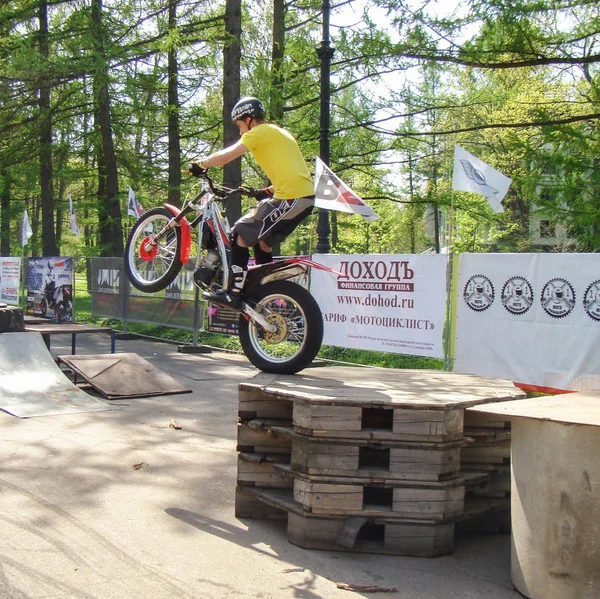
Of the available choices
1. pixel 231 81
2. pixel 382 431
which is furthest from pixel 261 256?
pixel 231 81

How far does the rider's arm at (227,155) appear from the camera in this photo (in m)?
5.26

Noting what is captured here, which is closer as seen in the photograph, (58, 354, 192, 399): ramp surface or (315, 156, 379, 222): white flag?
(58, 354, 192, 399): ramp surface

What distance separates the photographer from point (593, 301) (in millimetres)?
8188

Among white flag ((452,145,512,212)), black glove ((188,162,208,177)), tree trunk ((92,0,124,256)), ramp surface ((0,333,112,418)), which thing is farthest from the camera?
tree trunk ((92,0,124,256))

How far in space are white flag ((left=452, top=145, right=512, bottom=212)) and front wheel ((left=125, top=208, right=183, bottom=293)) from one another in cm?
585

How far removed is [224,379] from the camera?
10852 mm

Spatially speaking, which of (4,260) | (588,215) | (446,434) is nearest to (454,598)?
(446,434)

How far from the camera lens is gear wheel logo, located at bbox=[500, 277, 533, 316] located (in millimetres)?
8805

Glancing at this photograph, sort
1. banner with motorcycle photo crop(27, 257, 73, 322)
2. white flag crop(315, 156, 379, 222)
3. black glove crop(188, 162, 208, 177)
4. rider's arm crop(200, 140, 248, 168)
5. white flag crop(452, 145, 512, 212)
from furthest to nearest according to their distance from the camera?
banner with motorcycle photo crop(27, 257, 73, 322)
white flag crop(315, 156, 379, 222)
white flag crop(452, 145, 512, 212)
black glove crop(188, 162, 208, 177)
rider's arm crop(200, 140, 248, 168)

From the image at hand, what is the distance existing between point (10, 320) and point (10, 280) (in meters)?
13.4

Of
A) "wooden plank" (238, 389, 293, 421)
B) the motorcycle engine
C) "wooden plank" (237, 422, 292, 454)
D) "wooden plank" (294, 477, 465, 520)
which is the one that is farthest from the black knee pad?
"wooden plank" (294, 477, 465, 520)

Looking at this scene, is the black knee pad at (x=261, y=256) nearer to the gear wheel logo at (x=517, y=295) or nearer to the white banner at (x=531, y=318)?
the white banner at (x=531, y=318)

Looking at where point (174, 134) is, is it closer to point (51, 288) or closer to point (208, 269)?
point (51, 288)

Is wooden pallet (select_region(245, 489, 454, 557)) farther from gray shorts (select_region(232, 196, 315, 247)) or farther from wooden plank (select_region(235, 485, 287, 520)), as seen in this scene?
gray shorts (select_region(232, 196, 315, 247))
